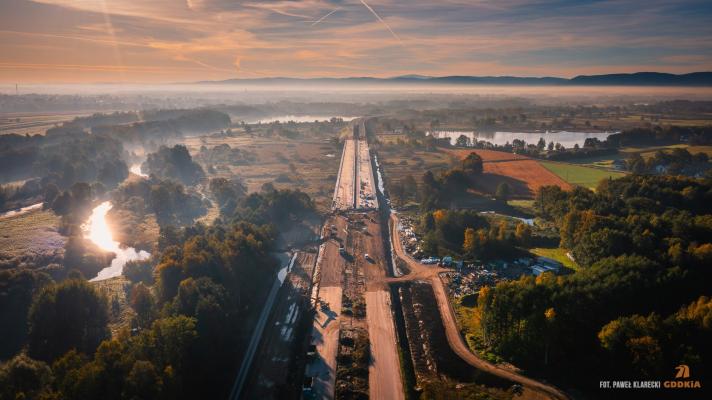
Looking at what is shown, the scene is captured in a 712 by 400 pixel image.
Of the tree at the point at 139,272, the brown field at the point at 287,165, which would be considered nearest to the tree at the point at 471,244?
the brown field at the point at 287,165

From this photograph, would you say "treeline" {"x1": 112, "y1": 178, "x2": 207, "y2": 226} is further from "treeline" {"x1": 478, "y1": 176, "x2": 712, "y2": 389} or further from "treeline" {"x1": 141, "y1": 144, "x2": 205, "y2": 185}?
"treeline" {"x1": 478, "y1": 176, "x2": 712, "y2": 389}

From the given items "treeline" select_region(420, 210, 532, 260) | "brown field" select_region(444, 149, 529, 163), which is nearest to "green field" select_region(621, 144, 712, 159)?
"brown field" select_region(444, 149, 529, 163)

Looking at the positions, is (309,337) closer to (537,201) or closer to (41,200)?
(537,201)

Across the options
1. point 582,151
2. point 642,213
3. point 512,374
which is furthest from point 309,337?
point 582,151

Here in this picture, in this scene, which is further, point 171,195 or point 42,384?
point 171,195

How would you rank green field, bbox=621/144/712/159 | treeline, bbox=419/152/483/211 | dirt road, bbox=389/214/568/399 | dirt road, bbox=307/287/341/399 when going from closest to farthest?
dirt road, bbox=389/214/568/399, dirt road, bbox=307/287/341/399, treeline, bbox=419/152/483/211, green field, bbox=621/144/712/159

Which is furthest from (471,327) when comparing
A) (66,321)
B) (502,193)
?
(502,193)

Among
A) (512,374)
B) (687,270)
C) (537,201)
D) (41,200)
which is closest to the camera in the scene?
(512,374)

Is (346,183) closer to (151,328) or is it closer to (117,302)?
(117,302)
